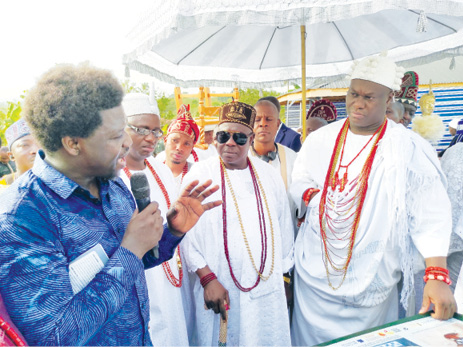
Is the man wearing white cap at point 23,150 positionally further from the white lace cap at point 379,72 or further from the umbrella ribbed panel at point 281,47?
the white lace cap at point 379,72

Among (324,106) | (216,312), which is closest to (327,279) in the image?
(216,312)

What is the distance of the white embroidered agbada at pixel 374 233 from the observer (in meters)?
2.37

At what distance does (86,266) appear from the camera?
1243mm

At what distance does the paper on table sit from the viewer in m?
1.21

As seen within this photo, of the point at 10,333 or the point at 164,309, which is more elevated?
the point at 10,333

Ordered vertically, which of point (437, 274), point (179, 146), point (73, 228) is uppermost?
point (179, 146)

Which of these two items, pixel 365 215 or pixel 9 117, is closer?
pixel 365 215

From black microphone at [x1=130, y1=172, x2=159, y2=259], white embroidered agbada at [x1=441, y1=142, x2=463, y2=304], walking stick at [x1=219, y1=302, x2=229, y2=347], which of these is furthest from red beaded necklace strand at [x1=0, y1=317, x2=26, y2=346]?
white embroidered agbada at [x1=441, y1=142, x2=463, y2=304]

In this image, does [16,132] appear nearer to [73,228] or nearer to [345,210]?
[73,228]

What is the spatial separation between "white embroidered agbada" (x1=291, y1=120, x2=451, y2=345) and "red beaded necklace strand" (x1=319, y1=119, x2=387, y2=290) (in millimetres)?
35

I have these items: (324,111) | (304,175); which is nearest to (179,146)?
(304,175)

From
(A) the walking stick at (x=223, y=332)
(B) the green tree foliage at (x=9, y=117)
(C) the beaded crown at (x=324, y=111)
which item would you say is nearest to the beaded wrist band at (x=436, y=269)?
(A) the walking stick at (x=223, y=332)

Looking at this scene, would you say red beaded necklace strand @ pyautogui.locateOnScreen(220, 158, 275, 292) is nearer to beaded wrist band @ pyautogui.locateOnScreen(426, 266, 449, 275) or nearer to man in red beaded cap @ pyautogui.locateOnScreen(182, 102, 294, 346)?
man in red beaded cap @ pyautogui.locateOnScreen(182, 102, 294, 346)

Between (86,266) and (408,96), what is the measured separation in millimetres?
4703
